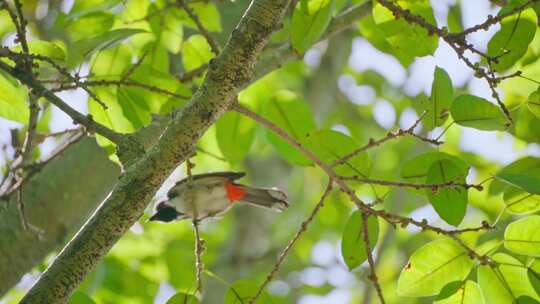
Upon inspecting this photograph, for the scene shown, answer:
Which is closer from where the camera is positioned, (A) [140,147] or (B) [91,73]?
(A) [140,147]

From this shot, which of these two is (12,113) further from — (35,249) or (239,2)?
(239,2)

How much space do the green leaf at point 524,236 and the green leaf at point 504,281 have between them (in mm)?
62

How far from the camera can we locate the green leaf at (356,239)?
6.34 feet

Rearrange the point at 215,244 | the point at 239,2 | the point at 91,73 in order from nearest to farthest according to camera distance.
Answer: the point at 91,73
the point at 239,2
the point at 215,244

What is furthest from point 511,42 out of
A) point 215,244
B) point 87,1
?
point 215,244

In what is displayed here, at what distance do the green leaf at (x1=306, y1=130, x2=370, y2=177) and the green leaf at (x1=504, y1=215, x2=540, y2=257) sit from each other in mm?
430

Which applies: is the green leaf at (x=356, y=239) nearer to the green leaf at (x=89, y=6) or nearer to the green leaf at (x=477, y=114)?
the green leaf at (x=477, y=114)

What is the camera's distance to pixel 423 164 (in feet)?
6.41

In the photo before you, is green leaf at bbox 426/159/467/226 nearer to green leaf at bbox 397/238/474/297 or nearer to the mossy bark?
green leaf at bbox 397/238/474/297

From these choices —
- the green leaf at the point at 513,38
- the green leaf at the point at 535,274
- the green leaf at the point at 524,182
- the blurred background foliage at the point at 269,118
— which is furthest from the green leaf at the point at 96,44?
the green leaf at the point at 535,274

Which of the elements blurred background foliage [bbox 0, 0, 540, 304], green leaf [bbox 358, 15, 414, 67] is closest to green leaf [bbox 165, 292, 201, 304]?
blurred background foliage [bbox 0, 0, 540, 304]

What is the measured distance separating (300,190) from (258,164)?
112 centimetres

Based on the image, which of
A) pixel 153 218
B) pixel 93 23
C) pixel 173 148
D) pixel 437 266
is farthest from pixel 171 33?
pixel 437 266

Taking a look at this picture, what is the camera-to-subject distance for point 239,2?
3523mm
